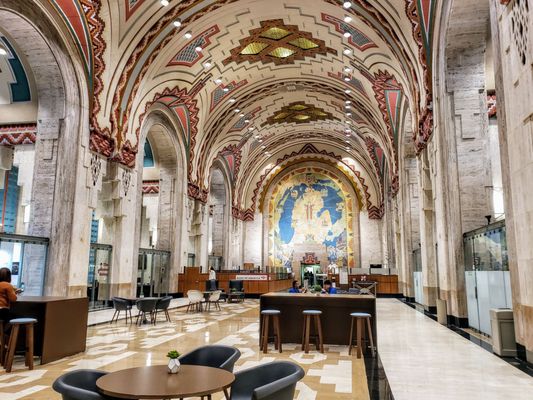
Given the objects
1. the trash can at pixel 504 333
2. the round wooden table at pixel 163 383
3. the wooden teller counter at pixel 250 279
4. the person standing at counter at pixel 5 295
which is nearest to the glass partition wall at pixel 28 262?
the person standing at counter at pixel 5 295

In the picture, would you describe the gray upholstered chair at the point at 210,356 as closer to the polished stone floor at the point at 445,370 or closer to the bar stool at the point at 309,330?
the polished stone floor at the point at 445,370

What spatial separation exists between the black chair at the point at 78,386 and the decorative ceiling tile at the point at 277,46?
12.6 meters

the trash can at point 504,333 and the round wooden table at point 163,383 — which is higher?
the round wooden table at point 163,383

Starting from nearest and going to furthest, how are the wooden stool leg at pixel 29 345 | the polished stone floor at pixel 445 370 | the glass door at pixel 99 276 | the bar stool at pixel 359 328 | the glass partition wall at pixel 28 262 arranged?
the polished stone floor at pixel 445 370, the wooden stool leg at pixel 29 345, the bar stool at pixel 359 328, the glass partition wall at pixel 28 262, the glass door at pixel 99 276

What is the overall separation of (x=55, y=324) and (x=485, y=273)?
6585 millimetres

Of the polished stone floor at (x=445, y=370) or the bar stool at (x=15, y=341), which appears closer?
the polished stone floor at (x=445, y=370)

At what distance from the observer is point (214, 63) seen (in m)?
14.7

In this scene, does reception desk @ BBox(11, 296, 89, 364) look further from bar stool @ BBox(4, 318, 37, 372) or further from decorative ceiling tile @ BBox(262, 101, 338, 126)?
decorative ceiling tile @ BBox(262, 101, 338, 126)

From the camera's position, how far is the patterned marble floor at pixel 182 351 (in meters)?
4.05

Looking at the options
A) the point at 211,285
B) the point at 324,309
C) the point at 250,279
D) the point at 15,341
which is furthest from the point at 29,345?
the point at 250,279

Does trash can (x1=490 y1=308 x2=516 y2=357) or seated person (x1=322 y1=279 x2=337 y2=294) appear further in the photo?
seated person (x1=322 y1=279 x2=337 y2=294)

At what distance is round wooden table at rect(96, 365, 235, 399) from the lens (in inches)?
83.3

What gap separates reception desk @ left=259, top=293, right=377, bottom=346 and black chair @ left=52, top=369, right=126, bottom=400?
13.7 feet

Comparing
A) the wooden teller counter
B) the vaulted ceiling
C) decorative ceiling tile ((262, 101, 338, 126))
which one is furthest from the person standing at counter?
decorative ceiling tile ((262, 101, 338, 126))
